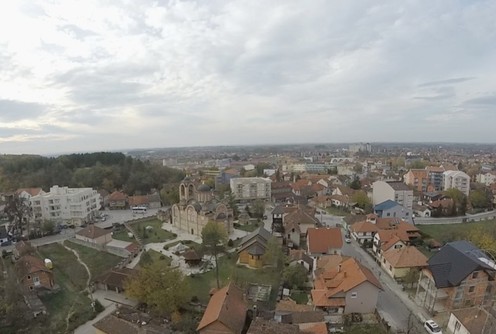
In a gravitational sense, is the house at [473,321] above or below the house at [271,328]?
below

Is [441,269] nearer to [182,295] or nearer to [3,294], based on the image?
[182,295]

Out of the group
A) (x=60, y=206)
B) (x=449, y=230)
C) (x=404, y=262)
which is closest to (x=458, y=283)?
(x=404, y=262)

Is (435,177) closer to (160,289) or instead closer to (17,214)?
(160,289)

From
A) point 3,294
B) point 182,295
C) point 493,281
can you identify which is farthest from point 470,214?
point 3,294

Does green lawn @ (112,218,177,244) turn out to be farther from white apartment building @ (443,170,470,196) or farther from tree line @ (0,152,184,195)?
white apartment building @ (443,170,470,196)

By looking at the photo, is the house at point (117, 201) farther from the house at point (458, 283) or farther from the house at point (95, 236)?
the house at point (458, 283)

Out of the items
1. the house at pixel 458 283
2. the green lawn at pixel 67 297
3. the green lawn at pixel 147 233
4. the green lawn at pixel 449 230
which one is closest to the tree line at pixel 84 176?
the green lawn at pixel 147 233
